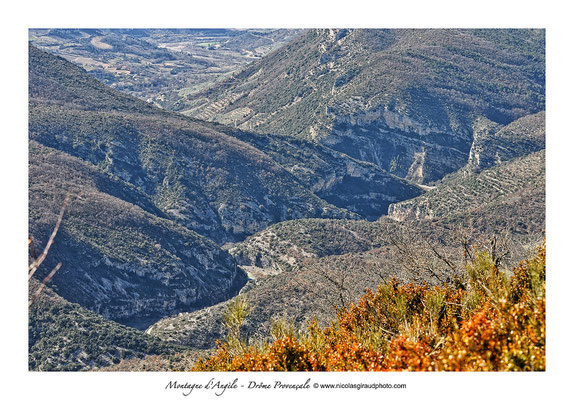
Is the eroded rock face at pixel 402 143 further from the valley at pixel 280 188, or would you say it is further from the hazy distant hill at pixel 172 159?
the hazy distant hill at pixel 172 159

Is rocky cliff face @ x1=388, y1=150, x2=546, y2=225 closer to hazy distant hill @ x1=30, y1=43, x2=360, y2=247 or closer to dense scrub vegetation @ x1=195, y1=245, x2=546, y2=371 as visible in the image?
hazy distant hill @ x1=30, y1=43, x2=360, y2=247

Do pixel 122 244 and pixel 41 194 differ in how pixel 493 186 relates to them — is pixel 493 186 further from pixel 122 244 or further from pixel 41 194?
pixel 41 194

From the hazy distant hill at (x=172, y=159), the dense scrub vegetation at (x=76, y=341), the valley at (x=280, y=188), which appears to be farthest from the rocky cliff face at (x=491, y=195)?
the dense scrub vegetation at (x=76, y=341)

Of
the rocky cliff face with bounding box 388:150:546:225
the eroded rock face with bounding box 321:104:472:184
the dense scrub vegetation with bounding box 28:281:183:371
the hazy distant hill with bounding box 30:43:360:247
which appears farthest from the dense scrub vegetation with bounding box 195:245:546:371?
the eroded rock face with bounding box 321:104:472:184

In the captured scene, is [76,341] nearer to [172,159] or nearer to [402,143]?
[172,159]

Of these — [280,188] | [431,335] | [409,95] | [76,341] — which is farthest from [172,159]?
[431,335]
